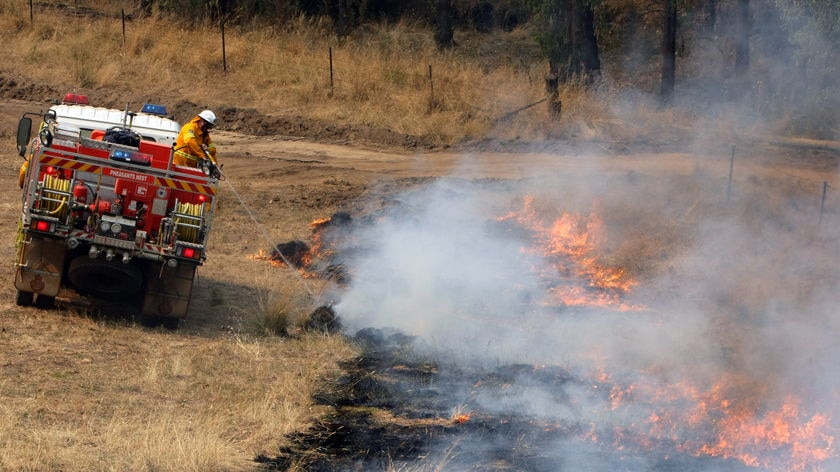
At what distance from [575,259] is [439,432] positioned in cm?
702

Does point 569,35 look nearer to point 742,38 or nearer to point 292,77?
point 742,38

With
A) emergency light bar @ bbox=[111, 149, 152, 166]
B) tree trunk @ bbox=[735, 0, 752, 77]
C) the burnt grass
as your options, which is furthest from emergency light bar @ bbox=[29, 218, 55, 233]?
tree trunk @ bbox=[735, 0, 752, 77]

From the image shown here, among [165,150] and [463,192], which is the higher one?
[165,150]

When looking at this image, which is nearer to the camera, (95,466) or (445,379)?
(95,466)

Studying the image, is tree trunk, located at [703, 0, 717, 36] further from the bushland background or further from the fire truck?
the fire truck

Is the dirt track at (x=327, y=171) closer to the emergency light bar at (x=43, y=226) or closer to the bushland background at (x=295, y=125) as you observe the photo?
the bushland background at (x=295, y=125)

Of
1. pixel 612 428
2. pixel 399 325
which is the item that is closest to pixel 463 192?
pixel 399 325

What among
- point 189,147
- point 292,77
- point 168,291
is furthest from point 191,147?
point 292,77

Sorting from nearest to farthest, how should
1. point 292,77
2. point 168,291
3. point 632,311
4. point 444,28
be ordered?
1. point 168,291
2. point 632,311
3. point 292,77
4. point 444,28

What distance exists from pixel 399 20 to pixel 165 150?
89.8ft

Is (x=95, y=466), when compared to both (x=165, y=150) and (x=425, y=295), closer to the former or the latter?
(x=165, y=150)

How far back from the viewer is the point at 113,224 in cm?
1163

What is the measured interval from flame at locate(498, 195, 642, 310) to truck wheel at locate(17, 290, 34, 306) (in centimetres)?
661

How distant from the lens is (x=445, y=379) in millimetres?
11414
